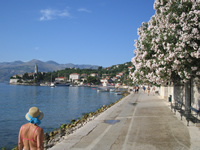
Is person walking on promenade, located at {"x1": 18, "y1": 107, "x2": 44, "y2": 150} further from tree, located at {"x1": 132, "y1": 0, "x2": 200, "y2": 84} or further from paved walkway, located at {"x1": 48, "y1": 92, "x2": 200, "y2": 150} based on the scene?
tree, located at {"x1": 132, "y1": 0, "x2": 200, "y2": 84}

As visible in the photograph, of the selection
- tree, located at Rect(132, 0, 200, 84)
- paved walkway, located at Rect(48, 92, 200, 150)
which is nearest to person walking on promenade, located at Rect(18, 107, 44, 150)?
paved walkway, located at Rect(48, 92, 200, 150)

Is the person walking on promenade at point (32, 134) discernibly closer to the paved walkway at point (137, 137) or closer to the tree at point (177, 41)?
the paved walkway at point (137, 137)

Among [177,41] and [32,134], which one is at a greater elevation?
[177,41]

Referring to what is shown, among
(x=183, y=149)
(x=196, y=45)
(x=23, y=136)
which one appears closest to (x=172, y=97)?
(x=196, y=45)

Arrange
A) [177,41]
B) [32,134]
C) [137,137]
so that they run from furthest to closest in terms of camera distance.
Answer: [177,41], [137,137], [32,134]

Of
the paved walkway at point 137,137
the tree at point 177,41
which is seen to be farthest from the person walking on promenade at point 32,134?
the tree at point 177,41

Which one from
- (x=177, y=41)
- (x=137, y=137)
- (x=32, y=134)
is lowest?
(x=137, y=137)

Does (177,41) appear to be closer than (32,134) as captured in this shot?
No

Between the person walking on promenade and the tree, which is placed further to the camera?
the tree

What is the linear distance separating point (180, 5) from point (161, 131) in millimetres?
6056

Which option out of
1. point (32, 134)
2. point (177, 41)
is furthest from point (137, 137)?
point (32, 134)

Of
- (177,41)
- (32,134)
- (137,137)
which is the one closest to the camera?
(32,134)

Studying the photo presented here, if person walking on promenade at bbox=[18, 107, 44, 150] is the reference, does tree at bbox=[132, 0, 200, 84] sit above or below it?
above

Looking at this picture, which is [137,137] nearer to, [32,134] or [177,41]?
[177,41]
